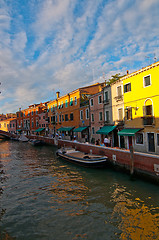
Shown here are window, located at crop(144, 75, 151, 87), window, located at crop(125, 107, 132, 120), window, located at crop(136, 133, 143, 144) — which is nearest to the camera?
window, located at crop(144, 75, 151, 87)

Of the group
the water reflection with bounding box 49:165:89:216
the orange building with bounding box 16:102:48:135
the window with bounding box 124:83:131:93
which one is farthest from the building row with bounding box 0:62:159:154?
the orange building with bounding box 16:102:48:135

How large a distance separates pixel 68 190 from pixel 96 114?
17356 mm

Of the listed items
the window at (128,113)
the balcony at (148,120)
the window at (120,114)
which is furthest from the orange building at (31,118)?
the balcony at (148,120)

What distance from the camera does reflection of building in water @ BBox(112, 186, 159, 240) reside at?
288 inches

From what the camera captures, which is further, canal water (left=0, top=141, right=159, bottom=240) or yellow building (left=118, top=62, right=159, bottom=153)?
yellow building (left=118, top=62, right=159, bottom=153)

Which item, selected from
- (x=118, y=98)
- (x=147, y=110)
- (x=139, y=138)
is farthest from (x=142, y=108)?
(x=118, y=98)

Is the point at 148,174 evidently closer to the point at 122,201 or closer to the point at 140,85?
the point at 122,201

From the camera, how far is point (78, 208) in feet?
31.6

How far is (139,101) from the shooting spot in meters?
19.2

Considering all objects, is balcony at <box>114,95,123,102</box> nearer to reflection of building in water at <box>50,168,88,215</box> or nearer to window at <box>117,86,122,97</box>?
window at <box>117,86,122,97</box>

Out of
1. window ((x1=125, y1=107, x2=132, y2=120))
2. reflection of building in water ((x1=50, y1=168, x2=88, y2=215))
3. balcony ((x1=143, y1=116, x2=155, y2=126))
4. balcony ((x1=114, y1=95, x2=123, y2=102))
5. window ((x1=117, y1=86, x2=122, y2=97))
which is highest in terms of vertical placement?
window ((x1=117, y1=86, x2=122, y2=97))

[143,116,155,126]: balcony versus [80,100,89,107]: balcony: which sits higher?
[80,100,89,107]: balcony

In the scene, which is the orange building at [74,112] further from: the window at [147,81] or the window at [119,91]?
the window at [147,81]

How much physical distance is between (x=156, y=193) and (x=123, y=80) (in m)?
14.4
